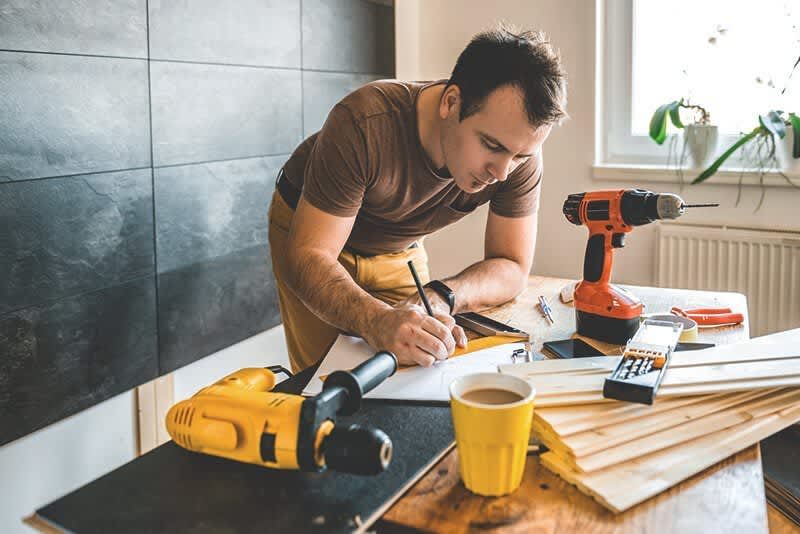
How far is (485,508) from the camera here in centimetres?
81

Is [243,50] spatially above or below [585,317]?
above

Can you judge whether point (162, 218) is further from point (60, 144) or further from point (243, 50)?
point (243, 50)

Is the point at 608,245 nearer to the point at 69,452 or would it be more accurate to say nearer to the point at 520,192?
the point at 520,192

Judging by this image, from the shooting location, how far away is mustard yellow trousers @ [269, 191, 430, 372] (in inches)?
72.9

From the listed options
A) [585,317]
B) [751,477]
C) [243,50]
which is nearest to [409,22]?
[243,50]

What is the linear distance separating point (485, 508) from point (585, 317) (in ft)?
2.06

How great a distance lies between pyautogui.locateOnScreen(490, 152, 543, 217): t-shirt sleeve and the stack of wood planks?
0.76m

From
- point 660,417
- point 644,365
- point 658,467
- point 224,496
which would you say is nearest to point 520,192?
point 644,365

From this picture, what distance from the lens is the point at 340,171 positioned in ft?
5.15

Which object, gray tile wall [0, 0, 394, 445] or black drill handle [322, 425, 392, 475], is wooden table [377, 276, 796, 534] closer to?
black drill handle [322, 425, 392, 475]

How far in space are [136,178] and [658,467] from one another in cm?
172

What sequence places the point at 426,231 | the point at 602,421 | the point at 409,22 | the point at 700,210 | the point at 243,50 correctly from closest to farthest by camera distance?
the point at 602,421 < the point at 426,231 < the point at 243,50 < the point at 700,210 < the point at 409,22

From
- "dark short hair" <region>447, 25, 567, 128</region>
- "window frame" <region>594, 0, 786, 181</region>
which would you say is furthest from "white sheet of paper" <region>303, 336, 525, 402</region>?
"window frame" <region>594, 0, 786, 181</region>

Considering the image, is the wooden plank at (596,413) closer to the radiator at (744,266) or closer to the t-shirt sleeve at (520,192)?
the t-shirt sleeve at (520,192)
